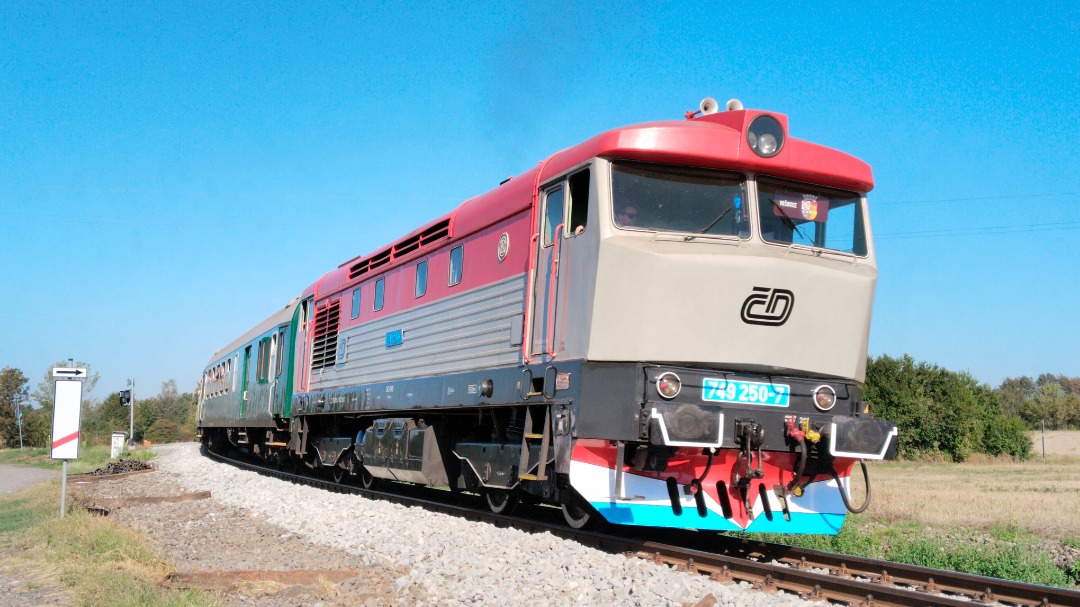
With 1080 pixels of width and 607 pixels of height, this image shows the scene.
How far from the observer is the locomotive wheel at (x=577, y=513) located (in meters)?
8.84

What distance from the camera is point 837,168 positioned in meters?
8.49

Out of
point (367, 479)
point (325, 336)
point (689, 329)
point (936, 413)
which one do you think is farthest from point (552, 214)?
point (936, 413)

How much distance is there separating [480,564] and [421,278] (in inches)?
205

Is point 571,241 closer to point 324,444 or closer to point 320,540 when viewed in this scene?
point 320,540

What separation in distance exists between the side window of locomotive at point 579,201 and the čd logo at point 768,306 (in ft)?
5.19

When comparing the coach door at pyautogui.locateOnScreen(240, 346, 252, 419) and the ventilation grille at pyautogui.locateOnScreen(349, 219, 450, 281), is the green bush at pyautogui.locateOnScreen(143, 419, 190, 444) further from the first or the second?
the ventilation grille at pyautogui.locateOnScreen(349, 219, 450, 281)

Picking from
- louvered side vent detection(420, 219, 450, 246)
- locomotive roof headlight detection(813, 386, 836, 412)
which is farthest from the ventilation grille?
locomotive roof headlight detection(813, 386, 836, 412)

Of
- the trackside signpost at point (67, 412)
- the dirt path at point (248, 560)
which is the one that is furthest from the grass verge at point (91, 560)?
the trackside signpost at point (67, 412)

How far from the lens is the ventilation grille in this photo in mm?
11570

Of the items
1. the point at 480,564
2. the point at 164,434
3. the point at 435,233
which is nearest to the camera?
the point at 480,564

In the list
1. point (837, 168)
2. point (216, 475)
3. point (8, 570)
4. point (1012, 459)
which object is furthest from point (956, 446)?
point (8, 570)

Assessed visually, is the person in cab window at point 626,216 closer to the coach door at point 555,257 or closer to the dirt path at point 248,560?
the coach door at point 555,257

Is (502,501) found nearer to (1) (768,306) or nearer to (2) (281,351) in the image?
(1) (768,306)

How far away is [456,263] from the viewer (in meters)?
10.9
